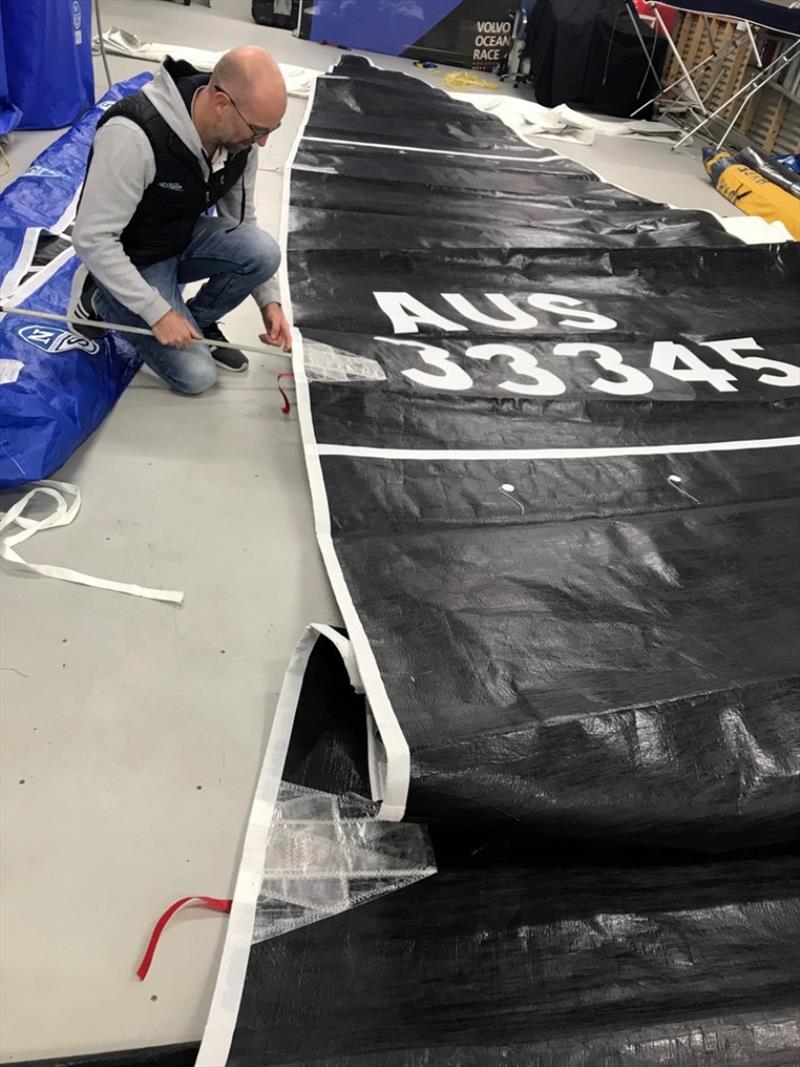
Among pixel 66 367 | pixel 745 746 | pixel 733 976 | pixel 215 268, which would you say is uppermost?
pixel 215 268

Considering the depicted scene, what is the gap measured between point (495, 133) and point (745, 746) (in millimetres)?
3881

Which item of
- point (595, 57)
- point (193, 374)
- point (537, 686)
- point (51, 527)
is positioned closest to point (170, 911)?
point (537, 686)

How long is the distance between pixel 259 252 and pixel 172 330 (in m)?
0.41

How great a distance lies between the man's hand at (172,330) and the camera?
1763 mm

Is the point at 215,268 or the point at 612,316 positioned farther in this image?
the point at 612,316

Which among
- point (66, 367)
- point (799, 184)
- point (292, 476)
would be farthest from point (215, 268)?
point (799, 184)

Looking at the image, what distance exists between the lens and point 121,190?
5.42ft

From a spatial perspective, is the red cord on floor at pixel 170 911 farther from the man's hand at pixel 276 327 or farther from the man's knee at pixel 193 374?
the man's hand at pixel 276 327

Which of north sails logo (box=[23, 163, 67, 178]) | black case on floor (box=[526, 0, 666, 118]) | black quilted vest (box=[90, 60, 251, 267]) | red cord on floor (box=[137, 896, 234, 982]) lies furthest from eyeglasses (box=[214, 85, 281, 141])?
black case on floor (box=[526, 0, 666, 118])

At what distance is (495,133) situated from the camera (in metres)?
4.27

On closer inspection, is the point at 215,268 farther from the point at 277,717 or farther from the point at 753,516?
the point at 753,516

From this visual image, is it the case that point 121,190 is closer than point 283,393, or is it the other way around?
point 121,190

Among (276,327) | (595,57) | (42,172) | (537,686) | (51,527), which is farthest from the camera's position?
(595,57)

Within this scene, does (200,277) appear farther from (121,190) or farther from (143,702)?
(143,702)
